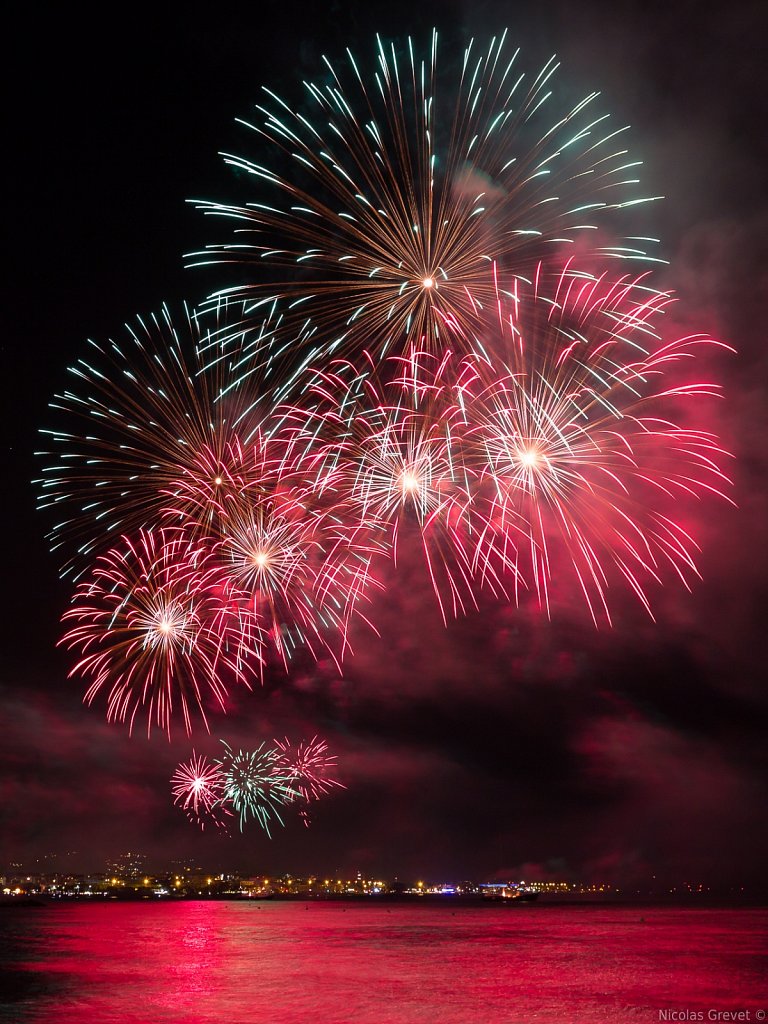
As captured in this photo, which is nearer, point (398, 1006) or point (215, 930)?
point (398, 1006)

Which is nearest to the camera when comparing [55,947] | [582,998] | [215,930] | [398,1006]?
[398,1006]

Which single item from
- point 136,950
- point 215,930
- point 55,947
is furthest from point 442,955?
point 215,930

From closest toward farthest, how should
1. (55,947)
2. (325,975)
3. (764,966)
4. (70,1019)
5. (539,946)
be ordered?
1. (70,1019)
2. (325,975)
3. (764,966)
4. (55,947)
5. (539,946)

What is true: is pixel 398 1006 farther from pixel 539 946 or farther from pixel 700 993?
pixel 539 946

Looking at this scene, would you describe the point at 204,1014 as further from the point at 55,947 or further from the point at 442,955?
the point at 55,947

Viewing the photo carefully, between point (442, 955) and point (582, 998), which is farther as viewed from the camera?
point (442, 955)

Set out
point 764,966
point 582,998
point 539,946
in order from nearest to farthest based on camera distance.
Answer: point 582,998
point 764,966
point 539,946

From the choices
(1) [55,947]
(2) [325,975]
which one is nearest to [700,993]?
(2) [325,975]

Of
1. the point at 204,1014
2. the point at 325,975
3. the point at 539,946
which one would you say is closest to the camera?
the point at 204,1014
